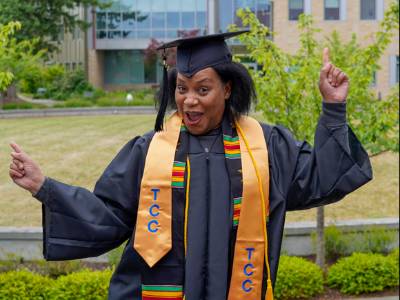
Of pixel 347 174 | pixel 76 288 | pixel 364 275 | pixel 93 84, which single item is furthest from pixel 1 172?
pixel 93 84

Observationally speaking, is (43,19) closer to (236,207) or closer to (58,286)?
(58,286)

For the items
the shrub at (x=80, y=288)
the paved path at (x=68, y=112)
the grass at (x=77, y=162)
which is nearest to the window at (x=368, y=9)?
the paved path at (x=68, y=112)

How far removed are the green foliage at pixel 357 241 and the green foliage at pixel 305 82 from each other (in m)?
0.91

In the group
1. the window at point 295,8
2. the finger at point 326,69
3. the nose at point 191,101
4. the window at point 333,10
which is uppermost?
the window at point 333,10

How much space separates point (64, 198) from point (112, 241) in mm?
303

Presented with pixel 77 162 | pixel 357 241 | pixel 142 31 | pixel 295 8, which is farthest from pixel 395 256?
pixel 142 31

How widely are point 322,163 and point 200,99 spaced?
20.8 inches

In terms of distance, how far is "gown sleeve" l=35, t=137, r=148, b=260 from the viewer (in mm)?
2666

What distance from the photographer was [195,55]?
2.78 meters

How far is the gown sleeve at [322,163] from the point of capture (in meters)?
2.71

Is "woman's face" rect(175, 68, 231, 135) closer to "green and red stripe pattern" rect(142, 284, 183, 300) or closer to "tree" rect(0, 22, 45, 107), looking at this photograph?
"green and red stripe pattern" rect(142, 284, 183, 300)

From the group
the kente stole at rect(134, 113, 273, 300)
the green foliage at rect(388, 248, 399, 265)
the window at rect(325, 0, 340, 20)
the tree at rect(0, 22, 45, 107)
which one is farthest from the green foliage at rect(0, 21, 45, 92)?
the window at rect(325, 0, 340, 20)

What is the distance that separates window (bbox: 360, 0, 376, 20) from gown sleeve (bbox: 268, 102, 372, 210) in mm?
16112

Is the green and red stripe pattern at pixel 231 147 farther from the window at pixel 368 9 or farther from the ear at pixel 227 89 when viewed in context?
the window at pixel 368 9
